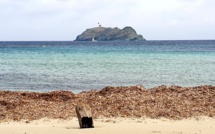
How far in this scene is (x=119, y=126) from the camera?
42.9 ft

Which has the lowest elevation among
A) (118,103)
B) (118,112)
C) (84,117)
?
(118,112)

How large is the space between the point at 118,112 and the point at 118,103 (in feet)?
3.26

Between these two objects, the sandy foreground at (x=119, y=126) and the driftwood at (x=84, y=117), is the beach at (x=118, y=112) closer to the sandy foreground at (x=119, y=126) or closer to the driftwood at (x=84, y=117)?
the sandy foreground at (x=119, y=126)

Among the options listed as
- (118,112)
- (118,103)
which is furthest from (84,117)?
(118,103)

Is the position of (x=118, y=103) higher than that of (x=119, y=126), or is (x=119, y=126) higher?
(x=118, y=103)

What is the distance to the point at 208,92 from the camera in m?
17.7

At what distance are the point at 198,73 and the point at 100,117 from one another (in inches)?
859

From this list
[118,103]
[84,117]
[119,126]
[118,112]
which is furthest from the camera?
[118,103]

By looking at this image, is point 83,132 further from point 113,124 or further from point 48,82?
point 48,82

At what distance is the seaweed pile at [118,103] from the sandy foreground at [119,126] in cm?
47

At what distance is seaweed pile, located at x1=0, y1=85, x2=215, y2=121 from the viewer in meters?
14.5

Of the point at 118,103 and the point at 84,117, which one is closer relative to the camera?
the point at 84,117

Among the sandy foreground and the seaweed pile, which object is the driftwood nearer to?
the sandy foreground

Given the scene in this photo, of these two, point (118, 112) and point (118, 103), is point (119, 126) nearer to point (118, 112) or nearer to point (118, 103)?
point (118, 112)
